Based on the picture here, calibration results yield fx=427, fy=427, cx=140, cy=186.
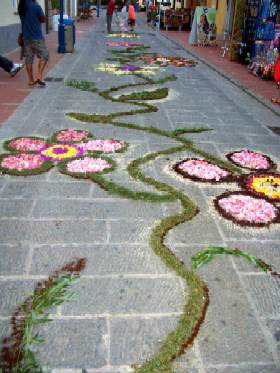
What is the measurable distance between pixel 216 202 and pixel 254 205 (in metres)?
0.38

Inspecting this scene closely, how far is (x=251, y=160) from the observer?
5.55 metres

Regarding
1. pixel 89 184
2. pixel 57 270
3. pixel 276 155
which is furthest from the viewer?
pixel 276 155

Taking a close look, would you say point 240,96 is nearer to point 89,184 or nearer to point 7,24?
point 89,184

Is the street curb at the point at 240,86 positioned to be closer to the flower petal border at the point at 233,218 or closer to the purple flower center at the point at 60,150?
the flower petal border at the point at 233,218

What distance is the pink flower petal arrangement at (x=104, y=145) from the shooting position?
567cm

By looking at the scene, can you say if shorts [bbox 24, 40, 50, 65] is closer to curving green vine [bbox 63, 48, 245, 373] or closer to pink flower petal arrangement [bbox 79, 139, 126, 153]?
curving green vine [bbox 63, 48, 245, 373]

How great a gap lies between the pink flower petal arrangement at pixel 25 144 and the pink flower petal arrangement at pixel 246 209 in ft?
8.45

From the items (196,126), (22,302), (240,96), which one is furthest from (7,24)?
(22,302)

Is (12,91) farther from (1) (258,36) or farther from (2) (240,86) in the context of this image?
(1) (258,36)

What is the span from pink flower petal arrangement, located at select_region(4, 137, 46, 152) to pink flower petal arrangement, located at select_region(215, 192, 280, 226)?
8.45ft

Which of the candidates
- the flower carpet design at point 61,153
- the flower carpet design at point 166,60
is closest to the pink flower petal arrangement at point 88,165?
the flower carpet design at point 61,153

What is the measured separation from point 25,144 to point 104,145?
1053mm

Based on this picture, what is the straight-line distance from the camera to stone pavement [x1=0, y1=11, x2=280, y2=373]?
2.50m

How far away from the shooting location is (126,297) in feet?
9.62
